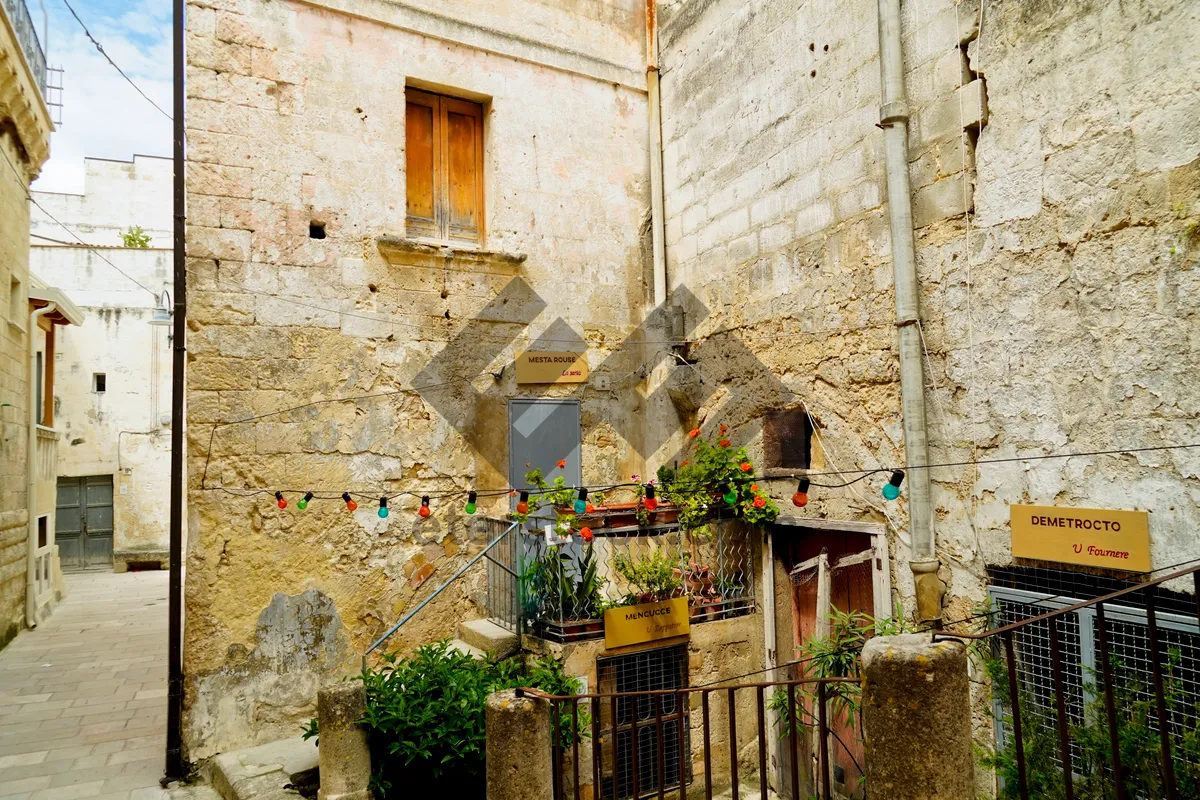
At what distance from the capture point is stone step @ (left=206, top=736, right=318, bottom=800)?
5004 mm

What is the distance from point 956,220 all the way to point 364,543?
4798 millimetres

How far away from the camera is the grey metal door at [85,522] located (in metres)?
16.1

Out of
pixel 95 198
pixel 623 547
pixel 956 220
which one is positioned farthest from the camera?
pixel 95 198

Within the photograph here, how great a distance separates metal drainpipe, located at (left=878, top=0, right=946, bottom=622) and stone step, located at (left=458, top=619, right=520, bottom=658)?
284 centimetres

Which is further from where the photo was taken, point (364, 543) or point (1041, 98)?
point (364, 543)

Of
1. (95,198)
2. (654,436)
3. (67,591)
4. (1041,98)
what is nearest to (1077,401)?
(1041,98)

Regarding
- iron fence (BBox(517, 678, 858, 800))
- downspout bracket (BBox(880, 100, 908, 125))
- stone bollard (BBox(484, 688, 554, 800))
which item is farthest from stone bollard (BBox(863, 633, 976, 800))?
downspout bracket (BBox(880, 100, 908, 125))

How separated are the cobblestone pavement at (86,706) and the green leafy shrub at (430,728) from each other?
163 centimetres

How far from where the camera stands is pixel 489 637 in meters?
5.85

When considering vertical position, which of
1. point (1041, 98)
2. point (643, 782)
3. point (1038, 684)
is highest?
point (1041, 98)

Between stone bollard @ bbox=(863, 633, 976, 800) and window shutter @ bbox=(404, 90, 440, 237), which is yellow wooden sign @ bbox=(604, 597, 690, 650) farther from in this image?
window shutter @ bbox=(404, 90, 440, 237)

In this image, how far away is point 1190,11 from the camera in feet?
11.9

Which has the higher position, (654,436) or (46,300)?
(46,300)

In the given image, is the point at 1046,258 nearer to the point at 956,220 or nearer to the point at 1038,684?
the point at 956,220
